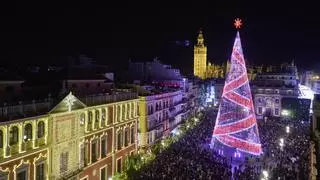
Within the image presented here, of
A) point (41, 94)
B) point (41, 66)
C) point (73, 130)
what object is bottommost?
point (73, 130)

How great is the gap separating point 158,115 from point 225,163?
53.7 feet

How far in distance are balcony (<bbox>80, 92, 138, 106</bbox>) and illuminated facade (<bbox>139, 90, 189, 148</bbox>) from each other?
4658 mm

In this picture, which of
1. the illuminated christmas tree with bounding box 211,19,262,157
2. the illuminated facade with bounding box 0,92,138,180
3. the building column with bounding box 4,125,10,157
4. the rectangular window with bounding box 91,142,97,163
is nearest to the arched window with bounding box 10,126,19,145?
the illuminated facade with bounding box 0,92,138,180

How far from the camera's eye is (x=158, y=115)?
54.1 metres

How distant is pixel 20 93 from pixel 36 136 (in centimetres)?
471

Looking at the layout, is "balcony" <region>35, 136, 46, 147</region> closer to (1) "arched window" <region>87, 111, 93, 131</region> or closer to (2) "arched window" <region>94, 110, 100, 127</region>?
(1) "arched window" <region>87, 111, 93, 131</region>

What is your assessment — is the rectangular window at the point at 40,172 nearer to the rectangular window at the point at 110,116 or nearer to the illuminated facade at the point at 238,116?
the rectangular window at the point at 110,116

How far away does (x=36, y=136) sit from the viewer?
81.8ft

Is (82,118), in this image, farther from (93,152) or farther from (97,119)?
(93,152)

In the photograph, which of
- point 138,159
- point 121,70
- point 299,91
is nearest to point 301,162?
point 138,159

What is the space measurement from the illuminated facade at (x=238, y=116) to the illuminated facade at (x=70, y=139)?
1236 centimetres

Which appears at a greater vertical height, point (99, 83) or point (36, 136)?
point (99, 83)

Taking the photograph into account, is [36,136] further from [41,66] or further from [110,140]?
[41,66]

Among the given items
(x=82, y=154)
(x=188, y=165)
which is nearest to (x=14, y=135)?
(x=82, y=154)
